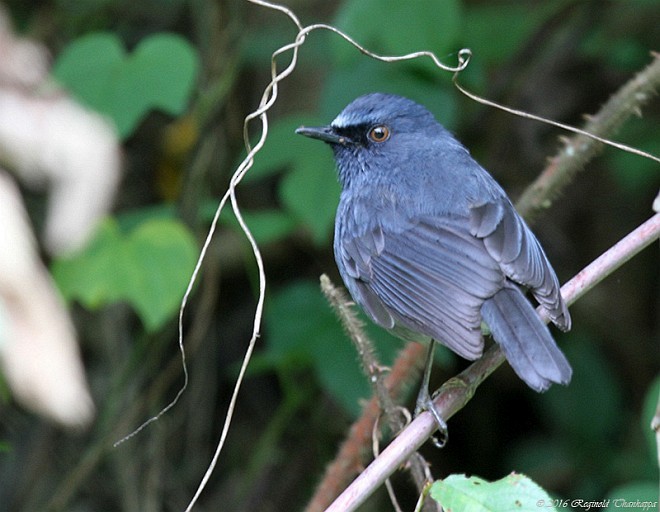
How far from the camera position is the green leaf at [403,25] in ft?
13.9

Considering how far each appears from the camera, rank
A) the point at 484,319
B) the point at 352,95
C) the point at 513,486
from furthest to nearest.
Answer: the point at 352,95 → the point at 484,319 → the point at 513,486

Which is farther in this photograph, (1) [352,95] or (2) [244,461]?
(2) [244,461]

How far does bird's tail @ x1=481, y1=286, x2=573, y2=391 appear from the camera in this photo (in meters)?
2.53

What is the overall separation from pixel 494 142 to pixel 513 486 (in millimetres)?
3624

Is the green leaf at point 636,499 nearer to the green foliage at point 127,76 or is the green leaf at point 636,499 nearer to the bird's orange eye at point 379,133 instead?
the bird's orange eye at point 379,133

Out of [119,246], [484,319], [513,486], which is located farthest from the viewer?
[119,246]

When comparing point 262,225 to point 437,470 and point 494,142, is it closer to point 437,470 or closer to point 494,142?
point 494,142

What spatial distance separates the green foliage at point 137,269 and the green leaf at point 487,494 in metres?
1.84

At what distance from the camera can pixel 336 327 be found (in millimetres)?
4574

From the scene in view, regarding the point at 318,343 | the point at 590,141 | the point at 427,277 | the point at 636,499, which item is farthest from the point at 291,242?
the point at 636,499

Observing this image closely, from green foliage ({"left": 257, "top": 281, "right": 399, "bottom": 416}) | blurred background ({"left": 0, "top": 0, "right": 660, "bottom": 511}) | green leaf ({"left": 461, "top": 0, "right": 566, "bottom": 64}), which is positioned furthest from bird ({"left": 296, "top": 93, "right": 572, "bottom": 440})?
green leaf ({"left": 461, "top": 0, "right": 566, "bottom": 64})

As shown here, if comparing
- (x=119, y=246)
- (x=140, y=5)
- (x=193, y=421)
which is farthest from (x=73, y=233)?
(x=140, y=5)

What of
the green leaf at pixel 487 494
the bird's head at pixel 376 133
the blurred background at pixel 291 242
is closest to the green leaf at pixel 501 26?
the blurred background at pixel 291 242

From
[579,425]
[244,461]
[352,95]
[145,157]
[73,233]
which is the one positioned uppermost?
[73,233]
